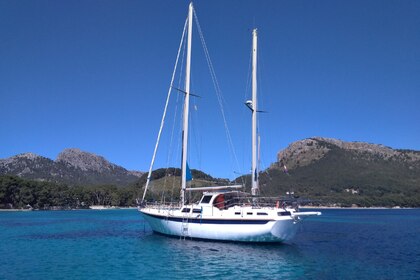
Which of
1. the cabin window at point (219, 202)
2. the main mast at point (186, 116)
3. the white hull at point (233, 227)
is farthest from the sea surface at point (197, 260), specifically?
the main mast at point (186, 116)

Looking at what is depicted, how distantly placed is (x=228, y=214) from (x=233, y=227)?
1490 millimetres

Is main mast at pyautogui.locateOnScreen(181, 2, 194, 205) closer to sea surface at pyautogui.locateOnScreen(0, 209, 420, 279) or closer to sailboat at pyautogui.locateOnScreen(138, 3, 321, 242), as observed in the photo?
sailboat at pyautogui.locateOnScreen(138, 3, 321, 242)

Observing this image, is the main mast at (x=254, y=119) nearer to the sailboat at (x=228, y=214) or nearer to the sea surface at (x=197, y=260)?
the sailboat at (x=228, y=214)

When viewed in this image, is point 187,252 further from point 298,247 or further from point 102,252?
point 298,247

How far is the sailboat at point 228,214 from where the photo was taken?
135ft

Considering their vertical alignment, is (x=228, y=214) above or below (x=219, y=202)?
below

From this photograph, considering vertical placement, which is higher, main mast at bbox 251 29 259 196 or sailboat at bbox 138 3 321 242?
main mast at bbox 251 29 259 196

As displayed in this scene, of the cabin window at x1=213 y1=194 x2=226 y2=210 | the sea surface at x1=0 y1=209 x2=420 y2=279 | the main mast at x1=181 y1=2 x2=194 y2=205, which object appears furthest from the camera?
the main mast at x1=181 y1=2 x2=194 y2=205

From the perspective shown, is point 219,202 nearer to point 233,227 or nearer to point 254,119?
point 233,227

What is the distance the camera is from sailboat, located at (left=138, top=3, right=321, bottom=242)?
41000 millimetres

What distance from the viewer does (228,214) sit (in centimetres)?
4247

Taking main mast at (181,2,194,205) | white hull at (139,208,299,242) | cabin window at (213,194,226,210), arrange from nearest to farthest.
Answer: white hull at (139,208,299,242) → cabin window at (213,194,226,210) → main mast at (181,2,194,205)

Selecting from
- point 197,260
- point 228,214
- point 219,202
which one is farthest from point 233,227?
point 197,260

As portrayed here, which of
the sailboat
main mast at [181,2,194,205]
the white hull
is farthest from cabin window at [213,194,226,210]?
main mast at [181,2,194,205]
